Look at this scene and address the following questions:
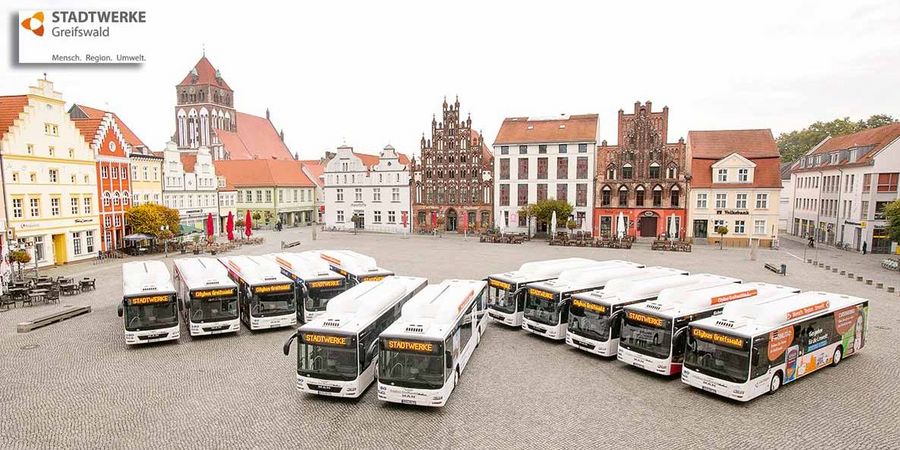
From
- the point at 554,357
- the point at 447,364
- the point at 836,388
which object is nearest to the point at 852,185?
the point at 836,388

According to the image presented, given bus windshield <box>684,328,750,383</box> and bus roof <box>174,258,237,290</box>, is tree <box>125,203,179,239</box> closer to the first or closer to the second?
bus roof <box>174,258,237,290</box>

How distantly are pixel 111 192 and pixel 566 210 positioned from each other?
40.2m

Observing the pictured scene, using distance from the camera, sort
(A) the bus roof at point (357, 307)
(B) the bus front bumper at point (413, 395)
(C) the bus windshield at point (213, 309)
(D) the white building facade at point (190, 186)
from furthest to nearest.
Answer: (D) the white building facade at point (190, 186), (C) the bus windshield at point (213, 309), (A) the bus roof at point (357, 307), (B) the bus front bumper at point (413, 395)

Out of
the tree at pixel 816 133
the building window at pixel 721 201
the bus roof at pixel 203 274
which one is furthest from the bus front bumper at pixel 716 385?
the tree at pixel 816 133

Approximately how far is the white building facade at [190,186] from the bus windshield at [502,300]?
40.2m

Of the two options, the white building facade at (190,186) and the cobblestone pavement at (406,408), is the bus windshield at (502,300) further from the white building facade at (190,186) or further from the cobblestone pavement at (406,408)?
the white building facade at (190,186)

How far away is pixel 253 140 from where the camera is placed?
93062 mm

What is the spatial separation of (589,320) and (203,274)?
15.0 meters

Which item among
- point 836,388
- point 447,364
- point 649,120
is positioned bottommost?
point 836,388

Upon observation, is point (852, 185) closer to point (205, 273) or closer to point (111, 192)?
point (205, 273)

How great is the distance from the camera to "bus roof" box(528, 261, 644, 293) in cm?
1975

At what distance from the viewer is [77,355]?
17781mm

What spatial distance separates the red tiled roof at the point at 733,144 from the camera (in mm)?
51434

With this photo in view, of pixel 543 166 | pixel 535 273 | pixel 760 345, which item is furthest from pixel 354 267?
pixel 543 166
